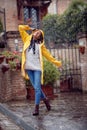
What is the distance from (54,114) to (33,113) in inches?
16.5

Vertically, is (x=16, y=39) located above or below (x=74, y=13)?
below

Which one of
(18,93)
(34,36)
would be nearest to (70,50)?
(18,93)

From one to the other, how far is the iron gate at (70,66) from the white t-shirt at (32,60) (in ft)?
21.7

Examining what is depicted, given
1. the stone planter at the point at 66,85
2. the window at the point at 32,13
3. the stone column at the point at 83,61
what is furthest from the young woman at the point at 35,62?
the window at the point at 32,13

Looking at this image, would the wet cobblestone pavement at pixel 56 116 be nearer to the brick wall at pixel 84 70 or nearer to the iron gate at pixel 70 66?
the brick wall at pixel 84 70

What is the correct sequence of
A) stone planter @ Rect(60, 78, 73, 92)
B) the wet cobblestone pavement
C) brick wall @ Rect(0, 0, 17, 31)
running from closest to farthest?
the wet cobblestone pavement, stone planter @ Rect(60, 78, 73, 92), brick wall @ Rect(0, 0, 17, 31)

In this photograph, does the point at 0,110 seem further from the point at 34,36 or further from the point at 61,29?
the point at 61,29

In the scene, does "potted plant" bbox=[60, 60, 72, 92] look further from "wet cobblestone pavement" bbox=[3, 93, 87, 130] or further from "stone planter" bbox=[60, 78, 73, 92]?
"wet cobblestone pavement" bbox=[3, 93, 87, 130]

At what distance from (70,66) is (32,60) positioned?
7.77m

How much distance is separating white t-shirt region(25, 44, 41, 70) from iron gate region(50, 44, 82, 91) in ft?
21.7

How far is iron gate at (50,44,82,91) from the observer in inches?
595

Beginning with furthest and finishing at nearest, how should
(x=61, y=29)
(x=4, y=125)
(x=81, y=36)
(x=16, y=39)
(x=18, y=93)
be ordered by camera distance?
(x=61, y=29) → (x=81, y=36) → (x=16, y=39) → (x=18, y=93) → (x=4, y=125)

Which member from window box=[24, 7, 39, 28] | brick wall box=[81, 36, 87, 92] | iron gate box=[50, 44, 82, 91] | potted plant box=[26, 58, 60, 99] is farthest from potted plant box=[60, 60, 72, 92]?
window box=[24, 7, 39, 28]

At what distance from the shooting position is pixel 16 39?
13344 mm
